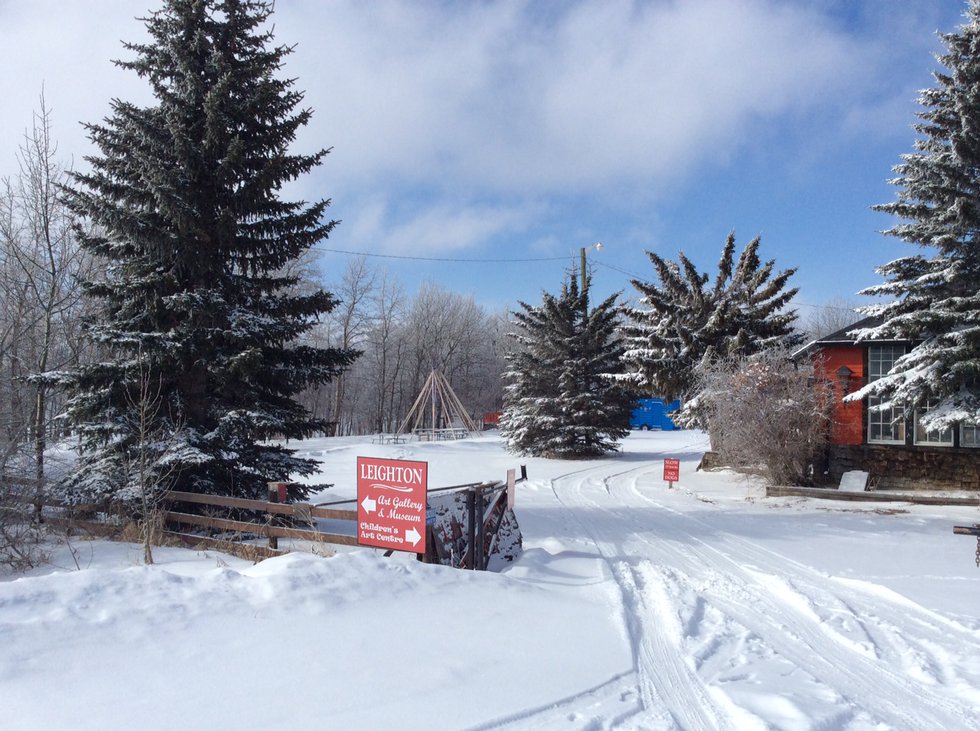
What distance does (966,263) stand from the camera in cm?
1497

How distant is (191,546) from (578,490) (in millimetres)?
10902

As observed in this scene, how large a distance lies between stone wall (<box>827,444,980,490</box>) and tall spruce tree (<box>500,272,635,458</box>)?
1086 centimetres

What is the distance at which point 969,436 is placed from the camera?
17.0 metres

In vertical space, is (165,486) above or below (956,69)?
below

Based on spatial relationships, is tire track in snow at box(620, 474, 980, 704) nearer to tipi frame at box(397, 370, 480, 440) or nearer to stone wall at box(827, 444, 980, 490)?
stone wall at box(827, 444, 980, 490)

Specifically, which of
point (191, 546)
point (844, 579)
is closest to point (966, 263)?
point (844, 579)

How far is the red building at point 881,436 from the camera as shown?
16906 millimetres

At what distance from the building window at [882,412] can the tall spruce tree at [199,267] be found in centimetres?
1504

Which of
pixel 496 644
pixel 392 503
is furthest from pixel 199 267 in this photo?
pixel 496 644

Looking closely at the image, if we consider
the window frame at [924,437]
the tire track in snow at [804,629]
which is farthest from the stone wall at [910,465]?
the tire track in snow at [804,629]

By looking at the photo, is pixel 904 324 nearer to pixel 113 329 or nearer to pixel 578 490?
pixel 578 490

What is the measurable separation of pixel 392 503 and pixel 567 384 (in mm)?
21511

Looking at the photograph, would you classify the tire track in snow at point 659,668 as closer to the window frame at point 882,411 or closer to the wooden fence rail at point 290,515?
the wooden fence rail at point 290,515

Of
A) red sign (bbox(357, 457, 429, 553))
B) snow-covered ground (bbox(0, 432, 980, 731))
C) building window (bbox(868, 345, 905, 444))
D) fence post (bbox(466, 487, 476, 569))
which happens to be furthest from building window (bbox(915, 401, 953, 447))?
red sign (bbox(357, 457, 429, 553))
